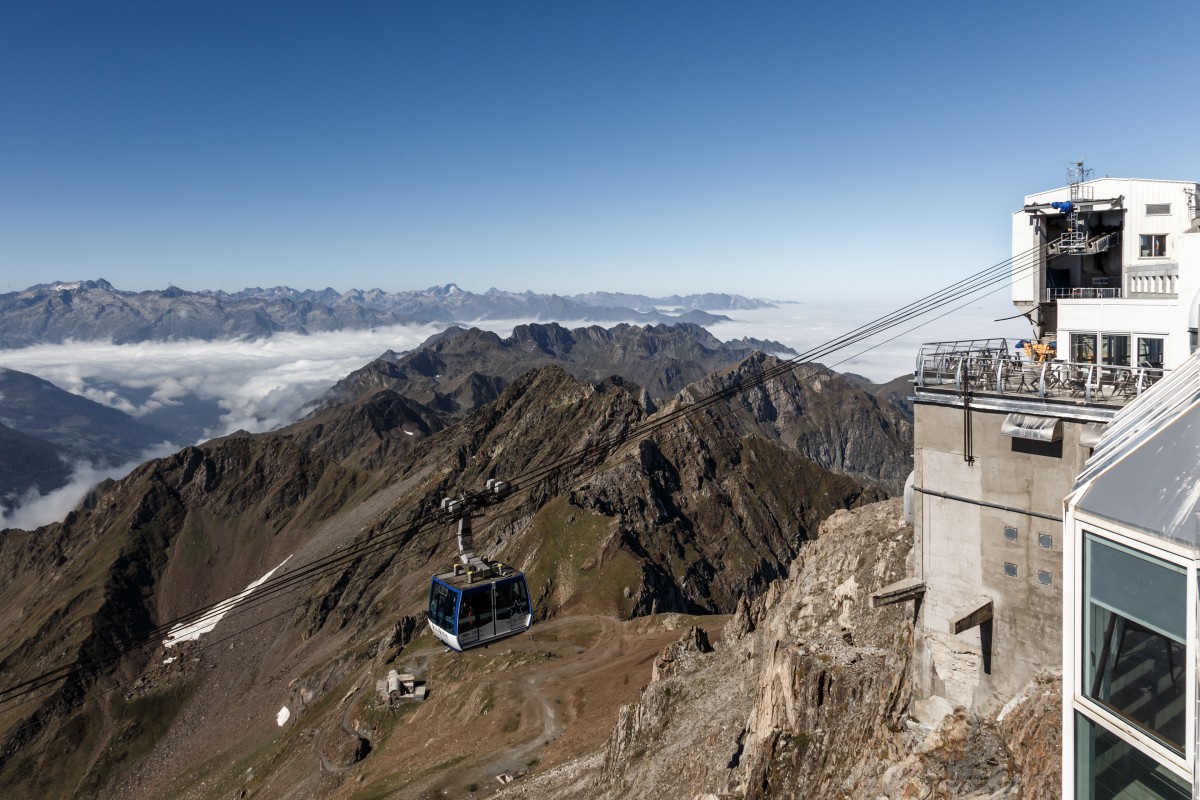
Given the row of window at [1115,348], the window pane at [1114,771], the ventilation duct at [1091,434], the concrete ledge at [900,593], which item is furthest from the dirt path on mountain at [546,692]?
the window pane at [1114,771]

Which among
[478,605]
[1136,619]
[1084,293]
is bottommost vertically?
[478,605]

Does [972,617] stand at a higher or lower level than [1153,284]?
lower

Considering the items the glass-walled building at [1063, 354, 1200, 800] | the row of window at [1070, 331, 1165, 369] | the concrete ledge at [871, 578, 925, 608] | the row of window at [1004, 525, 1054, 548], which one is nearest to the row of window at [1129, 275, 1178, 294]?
the row of window at [1070, 331, 1165, 369]

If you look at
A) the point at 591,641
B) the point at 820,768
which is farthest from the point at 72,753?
the point at 820,768

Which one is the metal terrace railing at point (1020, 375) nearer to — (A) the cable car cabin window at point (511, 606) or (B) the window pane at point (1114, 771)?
(B) the window pane at point (1114, 771)

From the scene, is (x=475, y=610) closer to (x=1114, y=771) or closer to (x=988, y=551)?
(x=988, y=551)

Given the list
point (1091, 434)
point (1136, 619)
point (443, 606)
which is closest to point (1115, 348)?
point (1091, 434)
